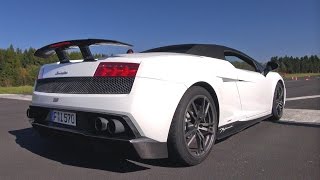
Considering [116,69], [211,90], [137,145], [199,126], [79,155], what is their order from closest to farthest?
1. [137,145]
2. [116,69]
3. [199,126]
4. [211,90]
5. [79,155]

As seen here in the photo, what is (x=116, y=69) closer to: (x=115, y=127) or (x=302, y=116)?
(x=115, y=127)

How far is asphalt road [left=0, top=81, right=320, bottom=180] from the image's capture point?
12.4 feet

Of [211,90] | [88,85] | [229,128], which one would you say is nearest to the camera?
[88,85]

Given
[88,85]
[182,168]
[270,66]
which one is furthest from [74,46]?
[270,66]

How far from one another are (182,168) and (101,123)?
0.91 metres

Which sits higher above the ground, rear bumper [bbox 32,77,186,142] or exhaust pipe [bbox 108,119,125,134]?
rear bumper [bbox 32,77,186,142]

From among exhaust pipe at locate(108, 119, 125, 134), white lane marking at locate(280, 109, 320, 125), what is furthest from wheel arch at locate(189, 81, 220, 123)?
white lane marking at locate(280, 109, 320, 125)

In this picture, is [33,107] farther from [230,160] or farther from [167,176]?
[230,160]

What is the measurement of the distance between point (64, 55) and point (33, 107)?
66cm

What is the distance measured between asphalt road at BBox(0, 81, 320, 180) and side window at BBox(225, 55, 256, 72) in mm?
921

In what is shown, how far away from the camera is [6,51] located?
8800 centimetres

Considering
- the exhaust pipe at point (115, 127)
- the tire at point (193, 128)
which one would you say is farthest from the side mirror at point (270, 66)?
the exhaust pipe at point (115, 127)

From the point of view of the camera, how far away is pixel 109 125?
3.66 m

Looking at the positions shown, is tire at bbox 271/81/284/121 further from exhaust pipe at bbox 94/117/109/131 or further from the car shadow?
exhaust pipe at bbox 94/117/109/131
